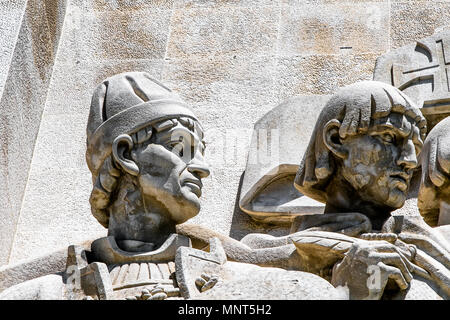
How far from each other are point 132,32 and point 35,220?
152cm

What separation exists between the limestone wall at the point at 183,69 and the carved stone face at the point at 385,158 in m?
1.21

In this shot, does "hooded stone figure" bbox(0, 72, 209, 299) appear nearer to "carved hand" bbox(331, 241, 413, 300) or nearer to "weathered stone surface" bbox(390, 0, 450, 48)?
"carved hand" bbox(331, 241, 413, 300)

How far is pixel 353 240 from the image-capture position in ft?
20.8

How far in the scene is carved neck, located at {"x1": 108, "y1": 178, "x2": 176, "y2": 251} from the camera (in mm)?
6598

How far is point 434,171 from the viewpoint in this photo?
700 cm

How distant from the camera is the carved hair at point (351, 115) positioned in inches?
265

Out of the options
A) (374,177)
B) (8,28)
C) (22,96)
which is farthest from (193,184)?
(8,28)

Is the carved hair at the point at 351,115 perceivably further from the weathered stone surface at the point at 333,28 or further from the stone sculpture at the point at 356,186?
the weathered stone surface at the point at 333,28

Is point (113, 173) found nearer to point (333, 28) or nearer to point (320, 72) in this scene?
point (320, 72)
